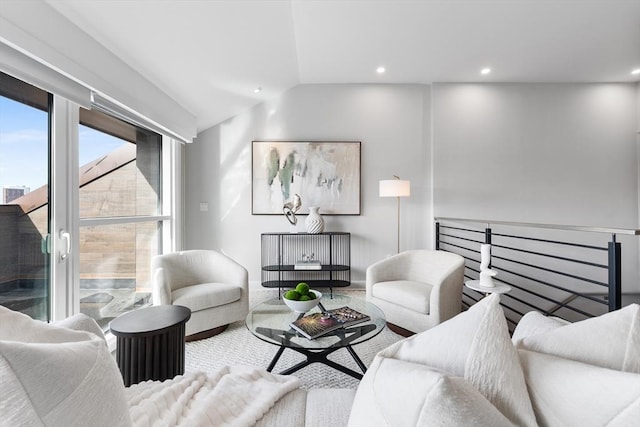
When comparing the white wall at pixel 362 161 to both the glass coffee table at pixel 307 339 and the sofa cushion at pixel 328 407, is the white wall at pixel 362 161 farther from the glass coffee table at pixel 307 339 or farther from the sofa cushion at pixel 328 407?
the sofa cushion at pixel 328 407

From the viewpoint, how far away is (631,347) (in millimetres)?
632

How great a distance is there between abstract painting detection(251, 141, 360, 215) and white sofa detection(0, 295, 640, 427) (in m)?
3.10

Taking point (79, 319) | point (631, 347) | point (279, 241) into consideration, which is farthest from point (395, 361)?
point (279, 241)

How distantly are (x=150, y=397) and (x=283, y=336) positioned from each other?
0.74 m

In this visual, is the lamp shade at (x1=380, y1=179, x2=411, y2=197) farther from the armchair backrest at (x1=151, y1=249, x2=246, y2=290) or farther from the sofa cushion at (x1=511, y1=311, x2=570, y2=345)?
the sofa cushion at (x1=511, y1=311, x2=570, y2=345)

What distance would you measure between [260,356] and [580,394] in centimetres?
206

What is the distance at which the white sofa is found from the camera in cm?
52

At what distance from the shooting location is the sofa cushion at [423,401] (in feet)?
1.61

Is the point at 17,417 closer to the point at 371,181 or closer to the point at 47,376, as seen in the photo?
the point at 47,376

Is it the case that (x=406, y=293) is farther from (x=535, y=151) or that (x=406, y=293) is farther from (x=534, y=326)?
(x=535, y=151)

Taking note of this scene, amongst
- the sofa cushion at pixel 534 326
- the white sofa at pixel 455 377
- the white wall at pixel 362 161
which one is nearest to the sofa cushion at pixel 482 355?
the white sofa at pixel 455 377

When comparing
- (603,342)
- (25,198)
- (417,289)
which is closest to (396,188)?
(417,289)

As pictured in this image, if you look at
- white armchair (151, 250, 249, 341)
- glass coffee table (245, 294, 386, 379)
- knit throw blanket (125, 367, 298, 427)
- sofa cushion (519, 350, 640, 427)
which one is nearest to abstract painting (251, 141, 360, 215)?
white armchair (151, 250, 249, 341)

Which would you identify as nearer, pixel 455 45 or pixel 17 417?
pixel 17 417
